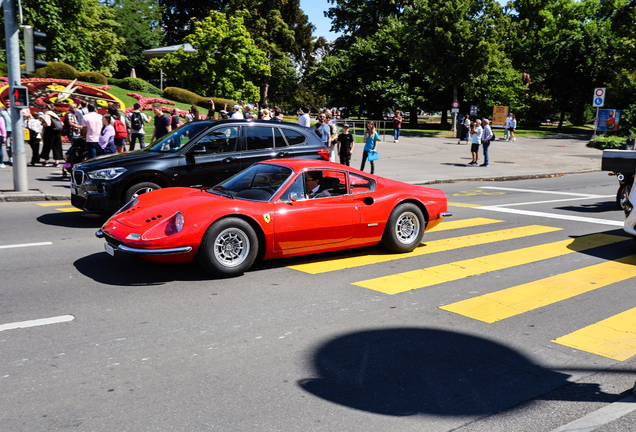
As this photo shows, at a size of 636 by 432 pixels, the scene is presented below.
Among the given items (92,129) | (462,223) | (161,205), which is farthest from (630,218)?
(92,129)

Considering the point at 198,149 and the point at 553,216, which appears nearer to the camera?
the point at 198,149

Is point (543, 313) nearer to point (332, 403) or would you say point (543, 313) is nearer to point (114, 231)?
point (332, 403)

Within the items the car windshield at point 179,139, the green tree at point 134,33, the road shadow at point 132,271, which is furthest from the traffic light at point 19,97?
the green tree at point 134,33

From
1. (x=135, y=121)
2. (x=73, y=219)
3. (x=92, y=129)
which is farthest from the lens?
(x=135, y=121)

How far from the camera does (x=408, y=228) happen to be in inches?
317

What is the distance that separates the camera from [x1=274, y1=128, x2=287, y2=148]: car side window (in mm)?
10891

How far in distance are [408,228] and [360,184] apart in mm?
1022

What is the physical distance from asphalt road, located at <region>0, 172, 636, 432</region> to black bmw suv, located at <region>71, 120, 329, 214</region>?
1189 millimetres

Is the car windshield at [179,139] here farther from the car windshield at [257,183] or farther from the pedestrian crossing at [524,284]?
the pedestrian crossing at [524,284]

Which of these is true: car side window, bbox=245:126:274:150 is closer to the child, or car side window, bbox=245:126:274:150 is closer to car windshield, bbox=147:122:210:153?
car windshield, bbox=147:122:210:153

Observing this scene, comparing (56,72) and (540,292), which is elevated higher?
(56,72)

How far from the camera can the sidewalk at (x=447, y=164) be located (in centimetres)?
1409

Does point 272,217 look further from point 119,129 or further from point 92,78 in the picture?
point 92,78

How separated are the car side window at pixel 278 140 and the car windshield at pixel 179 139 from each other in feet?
4.60
